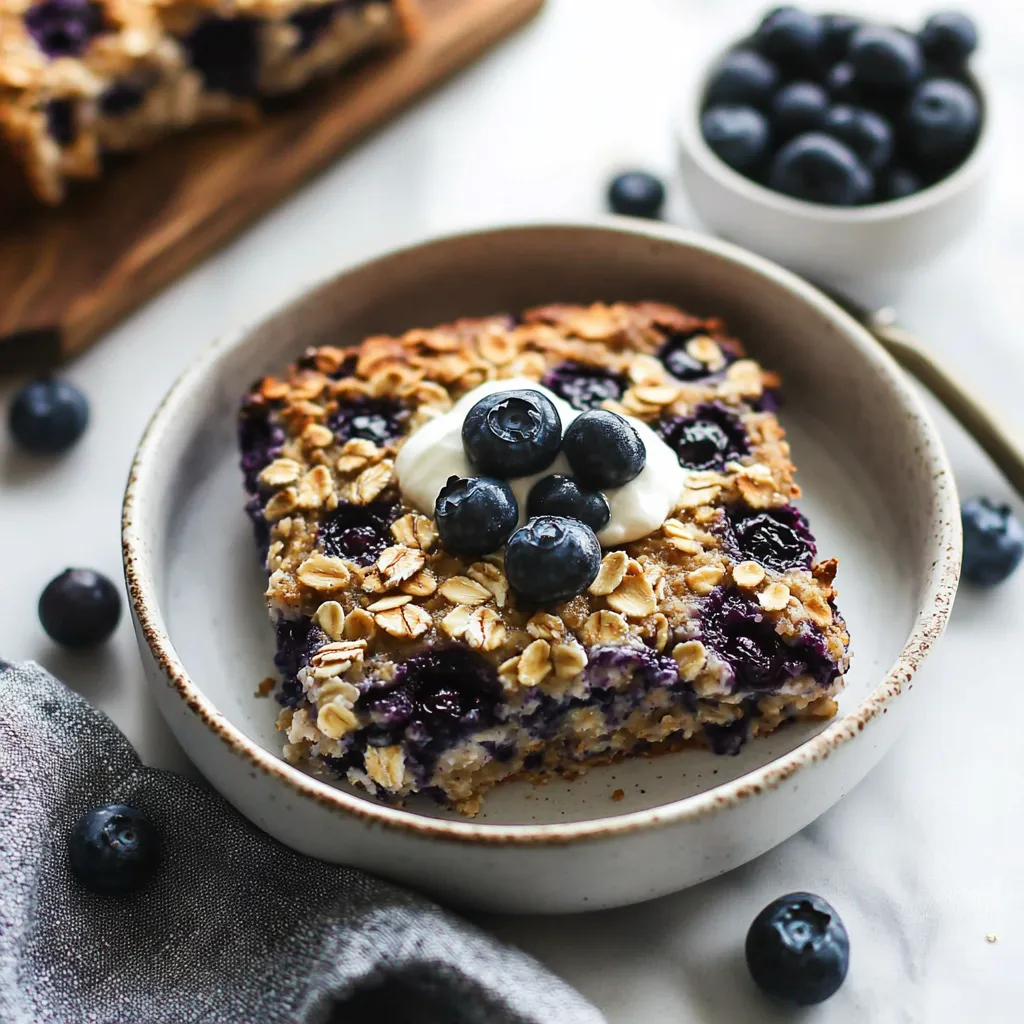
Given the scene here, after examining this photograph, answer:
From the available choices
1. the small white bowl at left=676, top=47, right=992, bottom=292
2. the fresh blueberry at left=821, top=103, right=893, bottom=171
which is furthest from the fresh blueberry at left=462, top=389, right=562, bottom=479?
the fresh blueberry at left=821, top=103, right=893, bottom=171

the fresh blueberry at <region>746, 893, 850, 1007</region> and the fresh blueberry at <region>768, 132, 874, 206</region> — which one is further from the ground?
the fresh blueberry at <region>768, 132, 874, 206</region>

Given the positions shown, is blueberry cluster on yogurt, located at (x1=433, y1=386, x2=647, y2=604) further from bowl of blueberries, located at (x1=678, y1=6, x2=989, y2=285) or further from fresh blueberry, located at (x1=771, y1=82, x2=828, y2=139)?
fresh blueberry, located at (x1=771, y1=82, x2=828, y2=139)

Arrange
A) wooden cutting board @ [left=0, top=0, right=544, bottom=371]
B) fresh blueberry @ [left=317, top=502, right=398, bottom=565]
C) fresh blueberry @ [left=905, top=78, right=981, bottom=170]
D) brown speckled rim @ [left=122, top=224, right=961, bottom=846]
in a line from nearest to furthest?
brown speckled rim @ [left=122, top=224, right=961, bottom=846], fresh blueberry @ [left=317, top=502, right=398, bottom=565], fresh blueberry @ [left=905, top=78, right=981, bottom=170], wooden cutting board @ [left=0, top=0, right=544, bottom=371]

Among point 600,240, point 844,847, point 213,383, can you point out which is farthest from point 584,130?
point 844,847

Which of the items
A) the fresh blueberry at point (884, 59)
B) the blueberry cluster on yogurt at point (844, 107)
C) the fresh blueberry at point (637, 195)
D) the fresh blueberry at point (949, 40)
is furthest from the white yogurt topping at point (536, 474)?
the fresh blueberry at point (949, 40)

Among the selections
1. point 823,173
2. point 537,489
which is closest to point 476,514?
point 537,489
